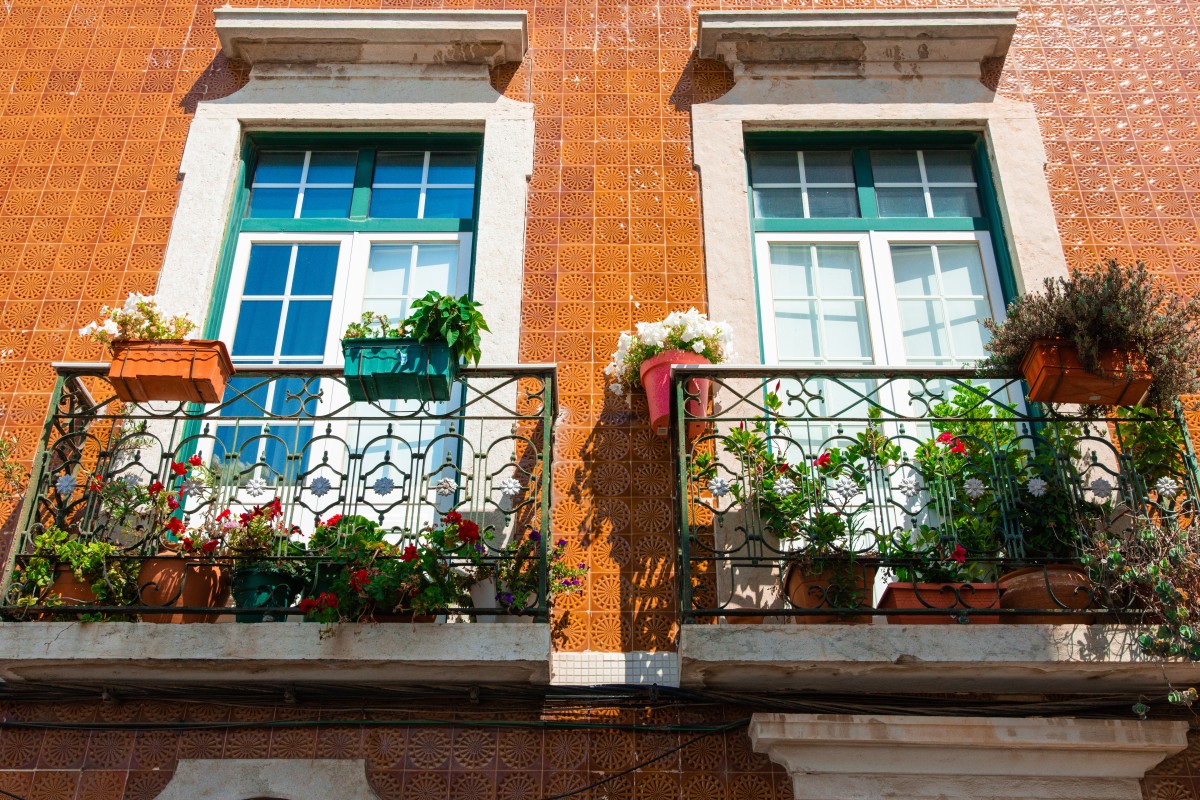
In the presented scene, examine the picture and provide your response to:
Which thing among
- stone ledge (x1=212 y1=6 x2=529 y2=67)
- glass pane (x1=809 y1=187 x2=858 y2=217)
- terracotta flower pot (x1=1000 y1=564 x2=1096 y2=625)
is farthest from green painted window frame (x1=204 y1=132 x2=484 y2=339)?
terracotta flower pot (x1=1000 y1=564 x2=1096 y2=625)

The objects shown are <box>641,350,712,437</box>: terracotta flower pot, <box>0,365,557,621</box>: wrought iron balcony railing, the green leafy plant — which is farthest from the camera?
<box>641,350,712,437</box>: terracotta flower pot

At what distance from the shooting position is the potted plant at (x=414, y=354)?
571 centimetres

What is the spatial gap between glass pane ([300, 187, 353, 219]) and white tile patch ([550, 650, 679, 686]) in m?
2.95

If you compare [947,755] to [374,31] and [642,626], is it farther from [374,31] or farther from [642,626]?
[374,31]

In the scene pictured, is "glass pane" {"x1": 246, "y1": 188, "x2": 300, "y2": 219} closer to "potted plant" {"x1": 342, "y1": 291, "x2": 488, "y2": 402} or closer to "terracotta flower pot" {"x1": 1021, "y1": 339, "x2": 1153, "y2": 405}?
"potted plant" {"x1": 342, "y1": 291, "x2": 488, "y2": 402}

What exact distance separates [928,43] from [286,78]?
3.63m

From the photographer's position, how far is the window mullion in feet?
23.9

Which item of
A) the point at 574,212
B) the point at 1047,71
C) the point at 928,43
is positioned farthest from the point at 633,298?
the point at 1047,71

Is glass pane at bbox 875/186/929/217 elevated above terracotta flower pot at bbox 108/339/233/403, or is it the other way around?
glass pane at bbox 875/186/929/217

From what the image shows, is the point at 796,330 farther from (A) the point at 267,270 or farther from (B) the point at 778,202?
(A) the point at 267,270

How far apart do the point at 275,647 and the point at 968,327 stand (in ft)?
12.5

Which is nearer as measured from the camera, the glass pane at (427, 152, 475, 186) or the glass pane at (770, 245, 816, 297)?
the glass pane at (770, 245, 816, 297)

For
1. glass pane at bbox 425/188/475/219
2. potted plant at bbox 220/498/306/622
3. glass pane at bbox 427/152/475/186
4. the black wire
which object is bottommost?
the black wire

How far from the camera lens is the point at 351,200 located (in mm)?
7344
